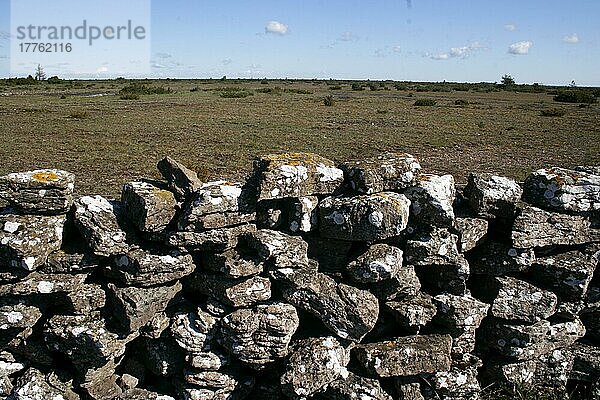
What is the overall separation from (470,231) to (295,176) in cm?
173

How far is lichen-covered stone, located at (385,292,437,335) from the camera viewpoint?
15.3ft

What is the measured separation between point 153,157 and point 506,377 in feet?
40.0

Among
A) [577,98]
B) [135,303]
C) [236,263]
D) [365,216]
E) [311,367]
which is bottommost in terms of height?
[311,367]

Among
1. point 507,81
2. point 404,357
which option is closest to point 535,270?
point 404,357

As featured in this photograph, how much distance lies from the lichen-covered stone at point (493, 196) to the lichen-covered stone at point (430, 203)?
29cm

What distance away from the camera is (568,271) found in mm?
4910

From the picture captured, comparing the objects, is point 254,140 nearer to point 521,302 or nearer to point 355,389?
point 521,302

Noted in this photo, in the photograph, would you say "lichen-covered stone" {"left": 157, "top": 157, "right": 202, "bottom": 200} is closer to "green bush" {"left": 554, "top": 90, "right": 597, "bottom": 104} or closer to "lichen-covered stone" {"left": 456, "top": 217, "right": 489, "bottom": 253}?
"lichen-covered stone" {"left": 456, "top": 217, "right": 489, "bottom": 253}

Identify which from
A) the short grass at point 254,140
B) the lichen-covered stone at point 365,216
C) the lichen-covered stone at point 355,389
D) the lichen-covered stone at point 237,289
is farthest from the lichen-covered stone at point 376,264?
the short grass at point 254,140

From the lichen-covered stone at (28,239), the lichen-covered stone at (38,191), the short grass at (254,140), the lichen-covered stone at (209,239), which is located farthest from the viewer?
the short grass at (254,140)

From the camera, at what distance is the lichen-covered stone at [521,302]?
4.89 meters

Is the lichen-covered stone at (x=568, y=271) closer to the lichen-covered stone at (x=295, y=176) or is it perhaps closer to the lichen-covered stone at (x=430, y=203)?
the lichen-covered stone at (x=430, y=203)

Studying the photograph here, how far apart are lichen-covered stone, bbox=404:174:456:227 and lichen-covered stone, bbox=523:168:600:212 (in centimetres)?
98

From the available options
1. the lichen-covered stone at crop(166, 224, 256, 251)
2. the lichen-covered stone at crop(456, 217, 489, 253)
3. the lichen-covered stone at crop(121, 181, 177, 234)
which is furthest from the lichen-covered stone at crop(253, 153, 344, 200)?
the lichen-covered stone at crop(456, 217, 489, 253)
